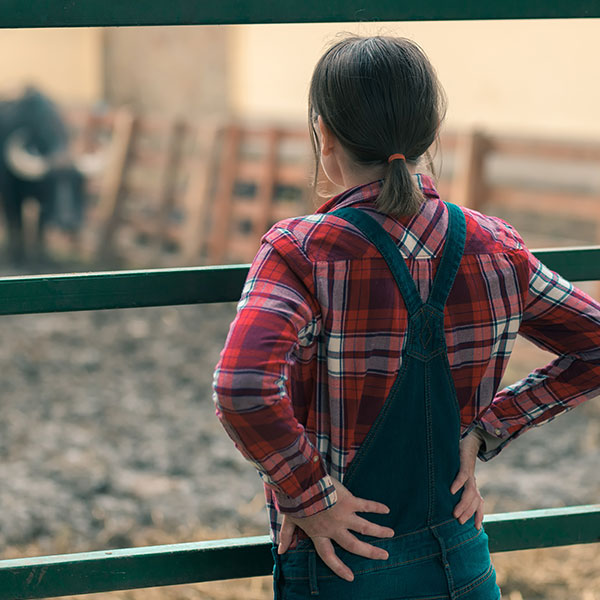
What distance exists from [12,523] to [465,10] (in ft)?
7.64

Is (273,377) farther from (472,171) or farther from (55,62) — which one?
(55,62)

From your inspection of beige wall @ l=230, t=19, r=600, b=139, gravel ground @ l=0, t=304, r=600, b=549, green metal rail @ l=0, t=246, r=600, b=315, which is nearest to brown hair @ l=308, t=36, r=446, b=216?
green metal rail @ l=0, t=246, r=600, b=315

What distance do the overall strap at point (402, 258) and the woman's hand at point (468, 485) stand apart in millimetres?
246

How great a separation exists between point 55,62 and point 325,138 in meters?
17.9

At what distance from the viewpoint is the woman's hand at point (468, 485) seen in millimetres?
1203

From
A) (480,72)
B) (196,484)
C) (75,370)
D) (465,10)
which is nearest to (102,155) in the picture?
(480,72)

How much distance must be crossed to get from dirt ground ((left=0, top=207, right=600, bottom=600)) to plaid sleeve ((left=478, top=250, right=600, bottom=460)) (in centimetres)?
153

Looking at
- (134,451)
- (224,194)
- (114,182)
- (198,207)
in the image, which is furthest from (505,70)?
(134,451)

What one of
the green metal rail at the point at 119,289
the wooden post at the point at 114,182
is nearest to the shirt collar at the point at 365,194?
the green metal rail at the point at 119,289

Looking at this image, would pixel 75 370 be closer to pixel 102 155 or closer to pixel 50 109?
pixel 50 109

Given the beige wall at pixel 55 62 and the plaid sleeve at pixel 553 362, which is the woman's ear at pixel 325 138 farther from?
the beige wall at pixel 55 62

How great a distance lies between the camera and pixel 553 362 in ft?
4.28

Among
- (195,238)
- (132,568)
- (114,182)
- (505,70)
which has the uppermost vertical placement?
(132,568)

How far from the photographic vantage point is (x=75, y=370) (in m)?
4.80
